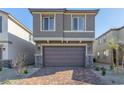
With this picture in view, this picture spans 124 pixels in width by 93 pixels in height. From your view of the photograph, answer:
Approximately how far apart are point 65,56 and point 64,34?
228 cm

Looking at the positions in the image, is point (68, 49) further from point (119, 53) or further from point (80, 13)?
point (119, 53)

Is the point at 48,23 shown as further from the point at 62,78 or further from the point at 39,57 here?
the point at 62,78

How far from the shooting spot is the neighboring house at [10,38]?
21.1 meters

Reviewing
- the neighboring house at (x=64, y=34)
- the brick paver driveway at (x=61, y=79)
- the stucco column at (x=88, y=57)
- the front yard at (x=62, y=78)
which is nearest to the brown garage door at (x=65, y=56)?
the neighboring house at (x=64, y=34)

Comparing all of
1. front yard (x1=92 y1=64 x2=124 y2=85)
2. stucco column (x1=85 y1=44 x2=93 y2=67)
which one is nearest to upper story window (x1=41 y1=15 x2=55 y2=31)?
stucco column (x1=85 y1=44 x2=93 y2=67)

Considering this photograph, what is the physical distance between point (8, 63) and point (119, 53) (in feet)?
39.3

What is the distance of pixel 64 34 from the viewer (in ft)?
72.4

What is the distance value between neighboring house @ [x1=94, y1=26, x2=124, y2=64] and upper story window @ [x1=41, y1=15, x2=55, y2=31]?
7.53 meters

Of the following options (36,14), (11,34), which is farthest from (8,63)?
(36,14)

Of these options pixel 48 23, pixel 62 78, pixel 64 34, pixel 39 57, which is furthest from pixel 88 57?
pixel 62 78

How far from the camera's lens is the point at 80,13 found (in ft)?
71.9

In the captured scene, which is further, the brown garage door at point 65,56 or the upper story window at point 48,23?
the brown garage door at point 65,56

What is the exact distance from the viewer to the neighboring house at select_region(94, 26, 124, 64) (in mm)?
26759

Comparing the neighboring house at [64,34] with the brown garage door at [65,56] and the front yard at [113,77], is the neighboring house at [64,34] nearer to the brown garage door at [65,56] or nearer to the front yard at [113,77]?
the brown garage door at [65,56]
